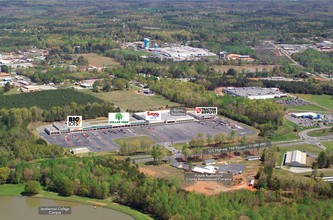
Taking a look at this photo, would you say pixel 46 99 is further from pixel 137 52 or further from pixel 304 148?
pixel 137 52

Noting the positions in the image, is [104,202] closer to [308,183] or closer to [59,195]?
[59,195]

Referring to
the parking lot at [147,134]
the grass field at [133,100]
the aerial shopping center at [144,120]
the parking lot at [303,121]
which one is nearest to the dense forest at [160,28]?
the grass field at [133,100]

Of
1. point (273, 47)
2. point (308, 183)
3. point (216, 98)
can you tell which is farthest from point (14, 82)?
point (273, 47)

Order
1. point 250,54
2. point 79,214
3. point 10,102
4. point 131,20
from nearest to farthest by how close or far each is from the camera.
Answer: point 79,214
point 10,102
point 250,54
point 131,20

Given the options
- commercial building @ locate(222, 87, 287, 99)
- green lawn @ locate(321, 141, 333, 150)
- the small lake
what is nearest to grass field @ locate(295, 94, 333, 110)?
commercial building @ locate(222, 87, 287, 99)

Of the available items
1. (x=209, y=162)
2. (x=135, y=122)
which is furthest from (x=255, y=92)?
(x=209, y=162)

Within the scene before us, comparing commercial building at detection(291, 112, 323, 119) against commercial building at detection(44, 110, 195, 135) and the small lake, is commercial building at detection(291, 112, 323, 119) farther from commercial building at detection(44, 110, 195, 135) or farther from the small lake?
the small lake
